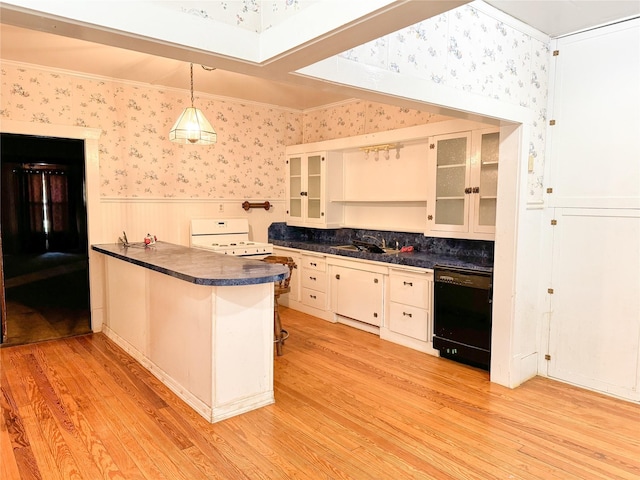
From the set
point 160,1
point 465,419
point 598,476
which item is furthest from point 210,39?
point 598,476

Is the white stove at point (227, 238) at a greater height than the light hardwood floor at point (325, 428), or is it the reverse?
the white stove at point (227, 238)

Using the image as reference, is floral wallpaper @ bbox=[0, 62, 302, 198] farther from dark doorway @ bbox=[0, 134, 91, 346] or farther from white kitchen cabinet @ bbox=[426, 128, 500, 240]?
white kitchen cabinet @ bbox=[426, 128, 500, 240]

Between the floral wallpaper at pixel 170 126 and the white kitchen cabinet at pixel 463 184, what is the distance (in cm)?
64

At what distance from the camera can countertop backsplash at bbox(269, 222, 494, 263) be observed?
13.1 feet

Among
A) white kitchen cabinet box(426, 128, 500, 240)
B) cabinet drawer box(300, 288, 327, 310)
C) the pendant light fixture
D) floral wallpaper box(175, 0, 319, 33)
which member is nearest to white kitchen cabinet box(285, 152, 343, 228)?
cabinet drawer box(300, 288, 327, 310)

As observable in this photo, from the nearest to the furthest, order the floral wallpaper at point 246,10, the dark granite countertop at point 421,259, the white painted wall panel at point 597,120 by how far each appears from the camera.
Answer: the floral wallpaper at point 246,10, the white painted wall panel at point 597,120, the dark granite countertop at point 421,259

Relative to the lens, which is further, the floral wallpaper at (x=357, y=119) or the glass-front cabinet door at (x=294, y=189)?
the glass-front cabinet door at (x=294, y=189)

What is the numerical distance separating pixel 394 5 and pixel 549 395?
9.45 feet

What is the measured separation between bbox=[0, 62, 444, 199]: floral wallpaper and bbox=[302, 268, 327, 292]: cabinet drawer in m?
1.27

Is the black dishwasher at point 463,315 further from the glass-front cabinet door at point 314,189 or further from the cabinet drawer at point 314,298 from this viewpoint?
the glass-front cabinet door at point 314,189

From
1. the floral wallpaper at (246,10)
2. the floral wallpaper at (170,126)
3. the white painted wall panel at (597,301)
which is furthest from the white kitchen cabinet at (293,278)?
the floral wallpaper at (246,10)

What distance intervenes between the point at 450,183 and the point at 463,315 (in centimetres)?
122

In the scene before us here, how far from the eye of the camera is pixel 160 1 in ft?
5.43

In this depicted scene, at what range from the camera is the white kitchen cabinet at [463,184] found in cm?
366
